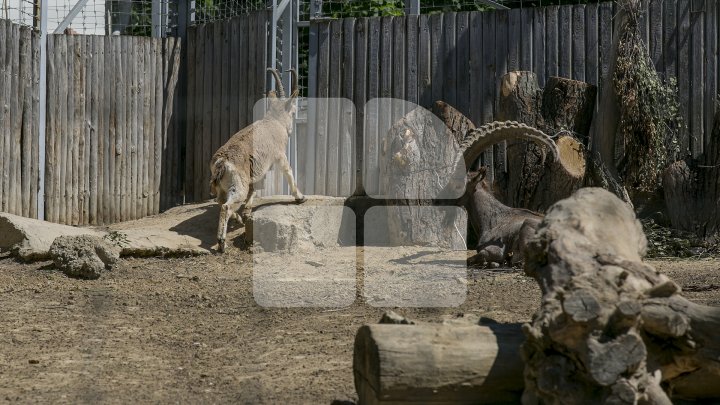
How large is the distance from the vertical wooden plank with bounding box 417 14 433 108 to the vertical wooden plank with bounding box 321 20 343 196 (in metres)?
1.03

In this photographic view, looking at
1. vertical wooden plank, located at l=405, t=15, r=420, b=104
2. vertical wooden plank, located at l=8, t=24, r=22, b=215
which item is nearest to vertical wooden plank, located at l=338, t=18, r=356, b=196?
vertical wooden plank, located at l=405, t=15, r=420, b=104

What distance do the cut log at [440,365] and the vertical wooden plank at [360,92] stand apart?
8.12m

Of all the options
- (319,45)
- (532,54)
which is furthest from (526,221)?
(319,45)

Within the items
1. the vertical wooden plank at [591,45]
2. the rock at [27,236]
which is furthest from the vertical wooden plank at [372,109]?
the rock at [27,236]

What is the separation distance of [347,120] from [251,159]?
1380 mm

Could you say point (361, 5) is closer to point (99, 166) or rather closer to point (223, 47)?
point (223, 47)

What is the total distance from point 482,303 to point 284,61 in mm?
6045

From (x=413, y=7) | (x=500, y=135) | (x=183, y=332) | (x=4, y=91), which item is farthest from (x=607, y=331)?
(x=4, y=91)

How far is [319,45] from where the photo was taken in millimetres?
12859

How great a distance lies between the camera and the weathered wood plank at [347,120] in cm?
1270

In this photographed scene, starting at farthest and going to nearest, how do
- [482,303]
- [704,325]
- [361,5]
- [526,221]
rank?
[361,5] < [526,221] < [482,303] < [704,325]
